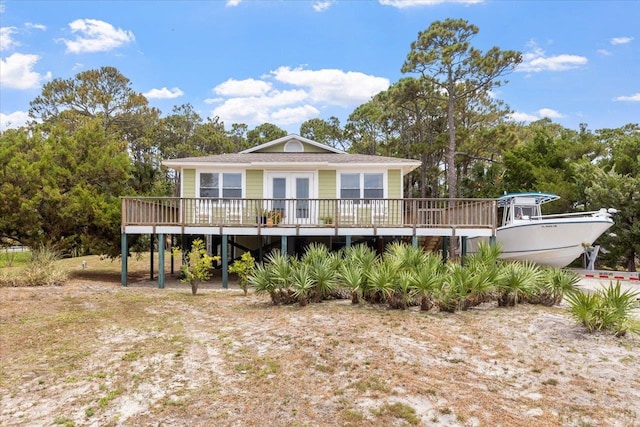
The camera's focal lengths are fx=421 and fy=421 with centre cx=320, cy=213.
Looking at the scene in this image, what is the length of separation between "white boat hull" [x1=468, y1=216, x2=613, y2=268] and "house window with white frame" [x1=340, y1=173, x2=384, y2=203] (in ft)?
15.9

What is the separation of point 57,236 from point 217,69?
883 inches

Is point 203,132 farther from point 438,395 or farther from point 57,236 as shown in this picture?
point 438,395

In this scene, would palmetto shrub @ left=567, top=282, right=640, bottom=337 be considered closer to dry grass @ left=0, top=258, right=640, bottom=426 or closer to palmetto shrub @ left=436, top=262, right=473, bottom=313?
dry grass @ left=0, top=258, right=640, bottom=426

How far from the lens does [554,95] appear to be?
32.8 metres

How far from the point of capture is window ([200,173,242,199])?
16578 millimetres

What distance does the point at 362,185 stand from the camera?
16.6 metres

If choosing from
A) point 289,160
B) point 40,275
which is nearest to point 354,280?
point 289,160

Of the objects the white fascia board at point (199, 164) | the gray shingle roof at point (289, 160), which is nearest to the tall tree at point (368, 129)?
the gray shingle roof at point (289, 160)

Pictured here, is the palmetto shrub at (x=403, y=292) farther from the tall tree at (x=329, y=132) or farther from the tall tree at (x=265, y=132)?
the tall tree at (x=265, y=132)

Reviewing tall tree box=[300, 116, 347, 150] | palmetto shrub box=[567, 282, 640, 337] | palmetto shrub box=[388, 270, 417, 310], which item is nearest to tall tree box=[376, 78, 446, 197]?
tall tree box=[300, 116, 347, 150]

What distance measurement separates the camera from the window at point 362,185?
16.6 metres

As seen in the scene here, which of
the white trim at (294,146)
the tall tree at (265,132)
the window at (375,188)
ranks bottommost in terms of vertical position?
the window at (375,188)

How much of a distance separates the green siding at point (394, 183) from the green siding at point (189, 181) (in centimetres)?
767

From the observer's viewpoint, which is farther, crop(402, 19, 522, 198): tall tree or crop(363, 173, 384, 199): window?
crop(402, 19, 522, 198): tall tree
